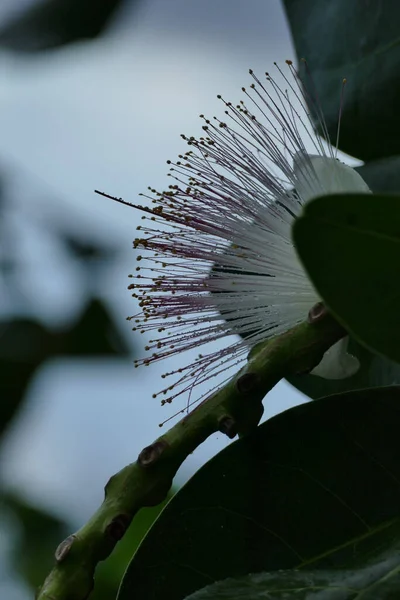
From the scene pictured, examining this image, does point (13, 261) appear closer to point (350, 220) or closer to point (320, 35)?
point (320, 35)

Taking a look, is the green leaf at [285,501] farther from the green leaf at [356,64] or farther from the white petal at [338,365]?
the green leaf at [356,64]

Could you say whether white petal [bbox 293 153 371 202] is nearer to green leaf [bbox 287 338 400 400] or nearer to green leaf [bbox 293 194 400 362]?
green leaf [bbox 287 338 400 400]

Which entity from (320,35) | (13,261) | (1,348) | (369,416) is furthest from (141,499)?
(13,261)

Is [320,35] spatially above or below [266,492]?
above

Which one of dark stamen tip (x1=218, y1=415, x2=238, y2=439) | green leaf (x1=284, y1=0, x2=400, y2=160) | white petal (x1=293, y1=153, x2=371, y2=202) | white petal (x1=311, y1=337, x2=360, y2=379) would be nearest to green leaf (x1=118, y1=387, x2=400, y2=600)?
dark stamen tip (x1=218, y1=415, x2=238, y2=439)

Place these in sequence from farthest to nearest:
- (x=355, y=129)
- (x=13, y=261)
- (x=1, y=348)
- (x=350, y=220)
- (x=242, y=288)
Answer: (x=13, y=261), (x=1, y=348), (x=355, y=129), (x=242, y=288), (x=350, y=220)

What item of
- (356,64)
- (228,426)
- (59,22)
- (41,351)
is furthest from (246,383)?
(41,351)

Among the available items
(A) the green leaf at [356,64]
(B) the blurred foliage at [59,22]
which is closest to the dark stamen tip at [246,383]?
(A) the green leaf at [356,64]
